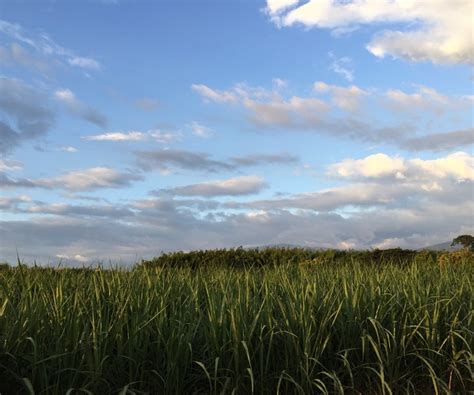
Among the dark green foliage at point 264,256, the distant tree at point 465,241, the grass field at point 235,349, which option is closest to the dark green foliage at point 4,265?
the dark green foliage at point 264,256

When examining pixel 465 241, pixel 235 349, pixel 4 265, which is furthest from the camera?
pixel 4 265

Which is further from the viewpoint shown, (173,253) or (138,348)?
(173,253)

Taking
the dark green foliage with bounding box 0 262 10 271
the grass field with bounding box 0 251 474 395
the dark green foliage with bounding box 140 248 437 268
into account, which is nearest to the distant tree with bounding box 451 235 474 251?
the dark green foliage with bounding box 140 248 437 268

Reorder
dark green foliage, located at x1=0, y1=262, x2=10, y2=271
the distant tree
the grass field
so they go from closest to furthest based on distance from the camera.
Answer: the grass field < dark green foliage, located at x1=0, y1=262, x2=10, y2=271 < the distant tree

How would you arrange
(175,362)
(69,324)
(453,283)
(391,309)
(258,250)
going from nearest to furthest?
(175,362) → (69,324) → (391,309) → (453,283) → (258,250)

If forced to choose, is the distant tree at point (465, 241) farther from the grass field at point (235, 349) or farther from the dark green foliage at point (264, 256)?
the grass field at point (235, 349)

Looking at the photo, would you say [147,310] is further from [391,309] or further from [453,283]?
[453,283]

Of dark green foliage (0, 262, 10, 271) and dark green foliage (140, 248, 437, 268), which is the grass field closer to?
dark green foliage (140, 248, 437, 268)

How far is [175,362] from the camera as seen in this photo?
4.24 meters

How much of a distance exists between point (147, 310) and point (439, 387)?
9.14 ft

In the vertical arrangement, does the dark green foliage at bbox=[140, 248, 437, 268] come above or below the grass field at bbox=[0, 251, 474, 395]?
above

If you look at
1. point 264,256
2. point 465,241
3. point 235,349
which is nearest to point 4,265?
point 264,256

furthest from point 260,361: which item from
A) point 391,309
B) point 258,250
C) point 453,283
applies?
point 258,250

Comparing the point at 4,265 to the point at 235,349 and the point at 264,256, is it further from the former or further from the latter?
the point at 235,349
